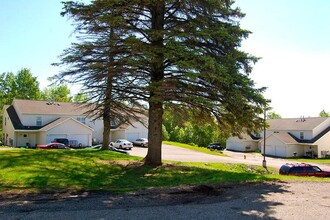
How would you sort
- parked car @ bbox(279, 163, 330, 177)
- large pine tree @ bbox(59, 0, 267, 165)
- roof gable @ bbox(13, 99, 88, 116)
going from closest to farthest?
large pine tree @ bbox(59, 0, 267, 165)
parked car @ bbox(279, 163, 330, 177)
roof gable @ bbox(13, 99, 88, 116)

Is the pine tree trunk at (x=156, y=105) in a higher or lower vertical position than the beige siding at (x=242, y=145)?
higher

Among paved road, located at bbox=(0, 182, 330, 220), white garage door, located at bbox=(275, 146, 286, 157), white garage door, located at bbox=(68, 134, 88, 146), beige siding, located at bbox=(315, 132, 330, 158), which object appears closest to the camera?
paved road, located at bbox=(0, 182, 330, 220)

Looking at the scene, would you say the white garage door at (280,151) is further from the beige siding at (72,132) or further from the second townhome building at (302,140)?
the beige siding at (72,132)

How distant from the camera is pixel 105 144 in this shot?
83.0 ft

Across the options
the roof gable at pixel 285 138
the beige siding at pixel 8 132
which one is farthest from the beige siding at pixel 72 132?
the roof gable at pixel 285 138

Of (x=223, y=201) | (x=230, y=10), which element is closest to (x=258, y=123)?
(x=230, y=10)

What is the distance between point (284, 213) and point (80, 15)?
12.2 m

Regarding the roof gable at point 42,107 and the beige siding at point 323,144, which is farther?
the beige siding at point 323,144

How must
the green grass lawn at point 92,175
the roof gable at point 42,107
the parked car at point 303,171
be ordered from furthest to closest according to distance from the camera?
the roof gable at point 42,107 → the parked car at point 303,171 → the green grass lawn at point 92,175

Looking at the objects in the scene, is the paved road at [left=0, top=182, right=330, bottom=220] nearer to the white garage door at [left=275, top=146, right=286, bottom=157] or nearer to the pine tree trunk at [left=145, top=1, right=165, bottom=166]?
the pine tree trunk at [left=145, top=1, right=165, bottom=166]

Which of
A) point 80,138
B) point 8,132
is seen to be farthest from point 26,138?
point 80,138

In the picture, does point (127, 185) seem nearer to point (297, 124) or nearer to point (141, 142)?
point (141, 142)

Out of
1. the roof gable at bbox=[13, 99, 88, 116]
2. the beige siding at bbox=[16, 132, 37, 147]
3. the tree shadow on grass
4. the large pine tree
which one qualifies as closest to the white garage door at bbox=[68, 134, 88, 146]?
the roof gable at bbox=[13, 99, 88, 116]

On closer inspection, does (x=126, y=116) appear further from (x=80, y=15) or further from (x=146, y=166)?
(x=80, y=15)
